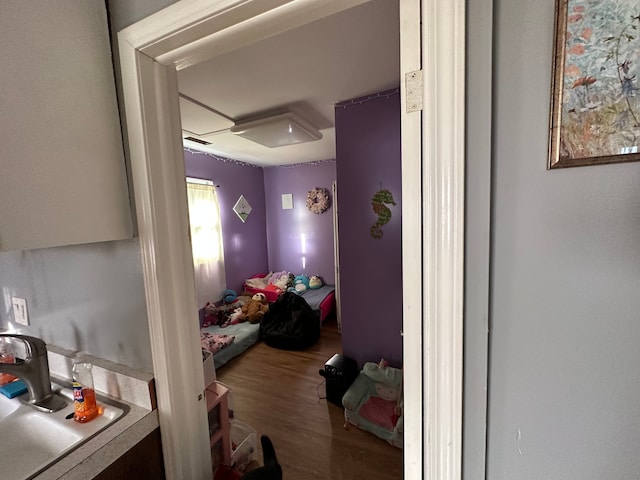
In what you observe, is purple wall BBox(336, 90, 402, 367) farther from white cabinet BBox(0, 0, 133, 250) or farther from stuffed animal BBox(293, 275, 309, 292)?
stuffed animal BBox(293, 275, 309, 292)

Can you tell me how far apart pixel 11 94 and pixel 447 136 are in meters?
0.94

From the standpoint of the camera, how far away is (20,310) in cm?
117

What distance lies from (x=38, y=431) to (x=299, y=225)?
12.1ft

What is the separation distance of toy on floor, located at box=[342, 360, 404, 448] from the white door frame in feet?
3.84

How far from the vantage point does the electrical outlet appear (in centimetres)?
115

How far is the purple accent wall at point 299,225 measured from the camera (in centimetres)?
419

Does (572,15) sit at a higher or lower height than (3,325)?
higher

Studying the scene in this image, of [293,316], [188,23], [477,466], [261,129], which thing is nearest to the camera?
[477,466]

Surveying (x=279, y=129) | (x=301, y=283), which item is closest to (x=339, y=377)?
(x=279, y=129)

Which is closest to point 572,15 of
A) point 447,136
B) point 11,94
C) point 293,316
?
point 447,136

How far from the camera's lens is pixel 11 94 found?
0.60 metres

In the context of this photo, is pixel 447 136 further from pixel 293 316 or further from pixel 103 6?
pixel 293 316

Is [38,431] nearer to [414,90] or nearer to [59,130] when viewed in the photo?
[59,130]

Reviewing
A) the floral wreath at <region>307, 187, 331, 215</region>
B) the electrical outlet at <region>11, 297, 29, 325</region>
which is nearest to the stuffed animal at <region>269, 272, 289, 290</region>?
the floral wreath at <region>307, 187, 331, 215</region>
